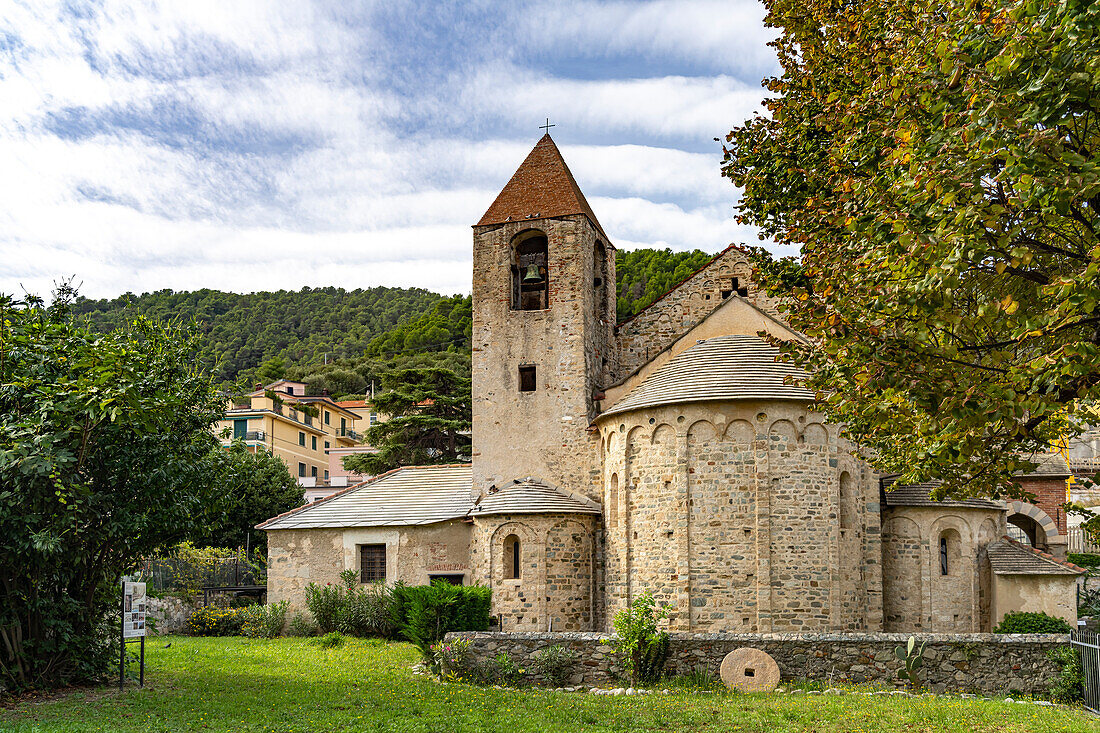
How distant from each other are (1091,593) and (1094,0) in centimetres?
2288

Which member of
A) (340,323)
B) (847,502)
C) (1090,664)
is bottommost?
(1090,664)

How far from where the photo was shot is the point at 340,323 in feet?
359

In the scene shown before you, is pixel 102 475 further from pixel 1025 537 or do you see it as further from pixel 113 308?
pixel 113 308

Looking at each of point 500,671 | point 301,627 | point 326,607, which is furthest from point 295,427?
point 500,671

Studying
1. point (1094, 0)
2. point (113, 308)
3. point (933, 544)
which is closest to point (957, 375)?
point (1094, 0)

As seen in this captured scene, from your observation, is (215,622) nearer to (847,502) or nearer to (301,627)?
(301,627)

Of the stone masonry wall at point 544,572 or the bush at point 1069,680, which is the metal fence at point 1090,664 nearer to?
the bush at point 1069,680

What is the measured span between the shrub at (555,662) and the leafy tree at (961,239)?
666 cm

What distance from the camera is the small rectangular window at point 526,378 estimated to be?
80.3 feet

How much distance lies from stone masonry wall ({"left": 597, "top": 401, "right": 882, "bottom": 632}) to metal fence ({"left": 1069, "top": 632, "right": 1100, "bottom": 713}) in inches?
233

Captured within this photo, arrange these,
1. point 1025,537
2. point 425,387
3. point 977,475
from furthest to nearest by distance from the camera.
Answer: point 425,387 < point 1025,537 < point 977,475

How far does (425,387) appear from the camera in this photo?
1763 inches

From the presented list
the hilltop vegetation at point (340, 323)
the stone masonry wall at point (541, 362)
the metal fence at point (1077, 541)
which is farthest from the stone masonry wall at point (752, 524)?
the hilltop vegetation at point (340, 323)

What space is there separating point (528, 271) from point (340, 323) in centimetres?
8833
